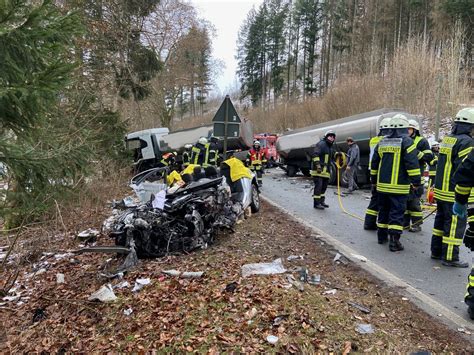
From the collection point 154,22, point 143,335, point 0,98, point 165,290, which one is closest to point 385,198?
point 165,290

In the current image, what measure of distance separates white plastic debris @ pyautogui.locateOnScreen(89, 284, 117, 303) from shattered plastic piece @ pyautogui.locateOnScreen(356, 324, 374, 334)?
281 cm

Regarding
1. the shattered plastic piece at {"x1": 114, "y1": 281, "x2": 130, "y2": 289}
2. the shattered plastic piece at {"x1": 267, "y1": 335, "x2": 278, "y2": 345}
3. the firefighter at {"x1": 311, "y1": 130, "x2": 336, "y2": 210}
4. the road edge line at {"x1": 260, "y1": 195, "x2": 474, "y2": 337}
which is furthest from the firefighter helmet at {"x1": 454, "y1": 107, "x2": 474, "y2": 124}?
the shattered plastic piece at {"x1": 114, "y1": 281, "x2": 130, "y2": 289}

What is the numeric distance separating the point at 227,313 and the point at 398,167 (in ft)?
11.4

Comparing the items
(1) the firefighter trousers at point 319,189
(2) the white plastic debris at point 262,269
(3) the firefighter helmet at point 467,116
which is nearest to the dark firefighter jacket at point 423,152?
(3) the firefighter helmet at point 467,116

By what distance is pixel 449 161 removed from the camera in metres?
4.89

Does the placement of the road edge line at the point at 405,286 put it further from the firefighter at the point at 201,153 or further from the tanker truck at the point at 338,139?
the tanker truck at the point at 338,139

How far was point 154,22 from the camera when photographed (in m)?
19.7

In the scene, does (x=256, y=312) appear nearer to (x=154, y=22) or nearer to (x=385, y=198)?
(x=385, y=198)

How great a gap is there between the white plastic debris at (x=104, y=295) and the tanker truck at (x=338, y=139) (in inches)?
384

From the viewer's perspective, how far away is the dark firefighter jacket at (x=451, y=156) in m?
4.63

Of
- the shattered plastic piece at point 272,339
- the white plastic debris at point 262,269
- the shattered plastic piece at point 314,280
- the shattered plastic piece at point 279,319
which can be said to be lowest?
the shattered plastic piece at point 314,280

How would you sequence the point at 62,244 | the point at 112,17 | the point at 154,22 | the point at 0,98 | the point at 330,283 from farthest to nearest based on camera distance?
the point at 154,22 < the point at 112,17 < the point at 62,244 < the point at 330,283 < the point at 0,98

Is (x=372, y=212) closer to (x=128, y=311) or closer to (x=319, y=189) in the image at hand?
(x=319, y=189)

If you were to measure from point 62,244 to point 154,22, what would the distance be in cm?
1544
